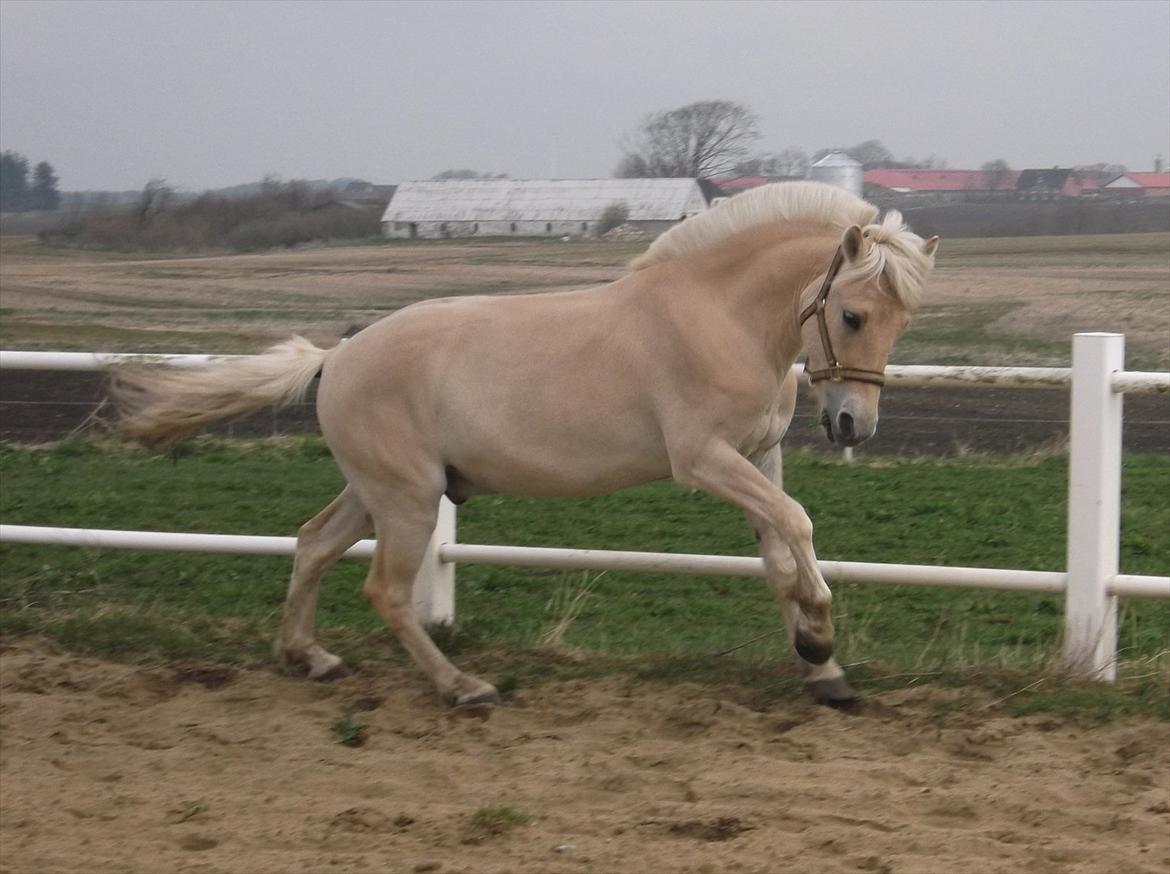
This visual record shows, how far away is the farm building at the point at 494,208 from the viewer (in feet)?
32.9

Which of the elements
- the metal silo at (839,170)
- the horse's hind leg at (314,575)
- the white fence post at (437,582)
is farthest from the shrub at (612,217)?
the horse's hind leg at (314,575)

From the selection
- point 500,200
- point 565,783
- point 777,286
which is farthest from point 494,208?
point 565,783

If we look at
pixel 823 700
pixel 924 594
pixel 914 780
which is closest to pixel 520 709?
pixel 823 700

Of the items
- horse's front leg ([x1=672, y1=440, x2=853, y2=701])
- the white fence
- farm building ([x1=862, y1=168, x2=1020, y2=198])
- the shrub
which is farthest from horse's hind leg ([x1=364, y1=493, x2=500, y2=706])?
farm building ([x1=862, y1=168, x2=1020, y2=198])

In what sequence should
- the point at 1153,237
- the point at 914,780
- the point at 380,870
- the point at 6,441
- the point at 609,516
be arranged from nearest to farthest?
the point at 380,870 → the point at 914,780 → the point at 609,516 → the point at 6,441 → the point at 1153,237

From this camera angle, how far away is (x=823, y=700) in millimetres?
4488

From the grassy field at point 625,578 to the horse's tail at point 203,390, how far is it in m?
0.87

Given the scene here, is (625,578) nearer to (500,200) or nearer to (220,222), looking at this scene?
(500,200)

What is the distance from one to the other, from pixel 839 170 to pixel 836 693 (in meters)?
4.42

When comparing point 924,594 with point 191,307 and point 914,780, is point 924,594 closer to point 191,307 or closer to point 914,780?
point 914,780

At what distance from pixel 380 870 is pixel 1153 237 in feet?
47.1

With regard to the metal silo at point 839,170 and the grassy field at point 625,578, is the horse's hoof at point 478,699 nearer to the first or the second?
the grassy field at point 625,578

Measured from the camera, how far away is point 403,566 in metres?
4.86

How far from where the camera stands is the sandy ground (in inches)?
129
